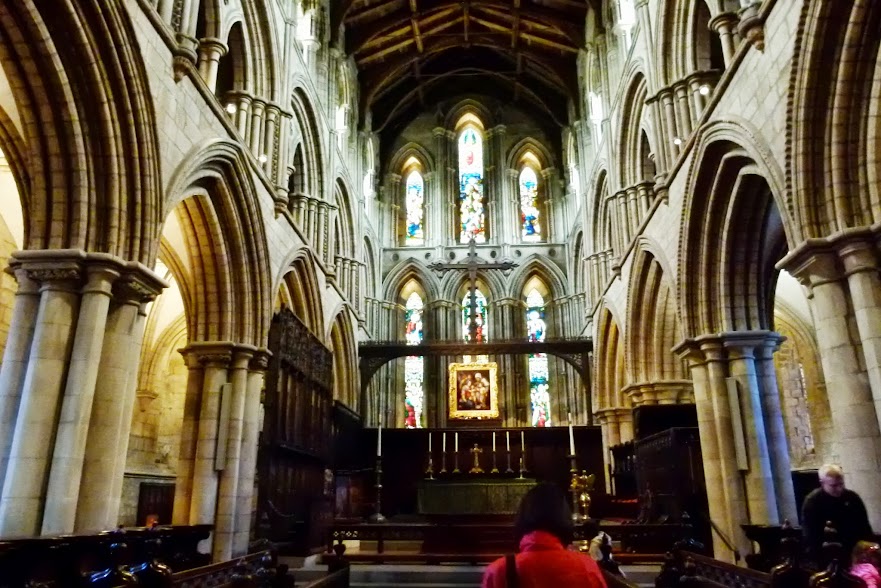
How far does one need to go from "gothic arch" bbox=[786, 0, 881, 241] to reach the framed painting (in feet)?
48.3

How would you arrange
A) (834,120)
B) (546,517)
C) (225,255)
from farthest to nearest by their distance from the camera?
(225,255)
(834,120)
(546,517)

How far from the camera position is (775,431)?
9.95 metres

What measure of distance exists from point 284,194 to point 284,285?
2.36m

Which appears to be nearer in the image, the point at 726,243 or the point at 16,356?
the point at 16,356

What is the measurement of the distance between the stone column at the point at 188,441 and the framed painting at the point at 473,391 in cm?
1111

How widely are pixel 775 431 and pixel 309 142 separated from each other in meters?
11.6

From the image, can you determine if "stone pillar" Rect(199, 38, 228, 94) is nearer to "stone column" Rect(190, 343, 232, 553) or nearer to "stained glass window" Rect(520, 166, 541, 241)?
"stone column" Rect(190, 343, 232, 553)

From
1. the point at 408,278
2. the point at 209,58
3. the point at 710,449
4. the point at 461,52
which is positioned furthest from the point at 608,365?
Answer: the point at 461,52

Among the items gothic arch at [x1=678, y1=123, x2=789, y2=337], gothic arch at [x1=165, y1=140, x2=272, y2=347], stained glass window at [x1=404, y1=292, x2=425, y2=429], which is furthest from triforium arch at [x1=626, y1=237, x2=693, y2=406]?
stained glass window at [x1=404, y1=292, x2=425, y2=429]

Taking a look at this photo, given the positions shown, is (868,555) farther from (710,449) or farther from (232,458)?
(232,458)

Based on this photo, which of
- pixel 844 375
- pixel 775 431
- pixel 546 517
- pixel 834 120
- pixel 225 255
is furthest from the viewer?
pixel 225 255

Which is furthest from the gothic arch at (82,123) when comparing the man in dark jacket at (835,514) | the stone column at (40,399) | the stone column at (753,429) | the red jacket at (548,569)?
the stone column at (753,429)

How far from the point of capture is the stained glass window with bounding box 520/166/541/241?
26328mm

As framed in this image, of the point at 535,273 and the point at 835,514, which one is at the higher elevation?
the point at 535,273
